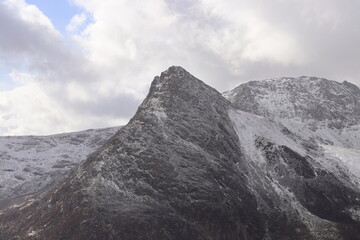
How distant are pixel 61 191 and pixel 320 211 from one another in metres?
43.1

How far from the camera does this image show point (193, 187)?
222 feet

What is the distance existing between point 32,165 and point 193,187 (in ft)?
372

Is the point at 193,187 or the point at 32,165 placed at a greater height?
the point at 32,165

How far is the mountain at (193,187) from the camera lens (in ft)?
199

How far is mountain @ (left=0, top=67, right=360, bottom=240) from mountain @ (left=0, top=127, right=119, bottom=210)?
172 feet

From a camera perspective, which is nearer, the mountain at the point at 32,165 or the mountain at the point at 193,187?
the mountain at the point at 193,187

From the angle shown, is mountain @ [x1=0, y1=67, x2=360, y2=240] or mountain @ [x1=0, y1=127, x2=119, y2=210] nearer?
mountain @ [x1=0, y1=67, x2=360, y2=240]

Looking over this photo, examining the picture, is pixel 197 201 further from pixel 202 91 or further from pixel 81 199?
pixel 202 91

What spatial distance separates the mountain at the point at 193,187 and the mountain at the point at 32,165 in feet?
172

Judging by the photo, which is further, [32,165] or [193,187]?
[32,165]

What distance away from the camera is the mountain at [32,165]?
143500 millimetres

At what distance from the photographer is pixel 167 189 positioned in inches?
2606

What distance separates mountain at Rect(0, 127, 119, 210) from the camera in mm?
143500

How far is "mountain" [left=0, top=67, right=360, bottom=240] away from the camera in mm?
60781
